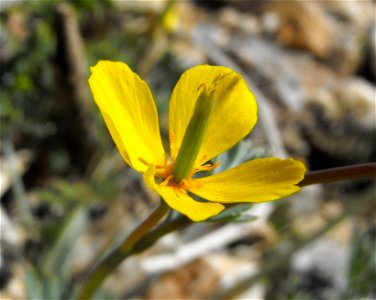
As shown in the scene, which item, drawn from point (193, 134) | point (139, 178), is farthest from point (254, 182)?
point (139, 178)

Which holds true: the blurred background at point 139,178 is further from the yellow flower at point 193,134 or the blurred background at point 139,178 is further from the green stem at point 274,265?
the yellow flower at point 193,134

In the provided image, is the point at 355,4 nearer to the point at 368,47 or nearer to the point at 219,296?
the point at 368,47

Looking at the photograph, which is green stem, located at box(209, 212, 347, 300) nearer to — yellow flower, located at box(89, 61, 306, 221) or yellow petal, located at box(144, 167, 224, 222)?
yellow flower, located at box(89, 61, 306, 221)

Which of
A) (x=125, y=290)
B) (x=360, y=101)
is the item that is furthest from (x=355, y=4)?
(x=125, y=290)

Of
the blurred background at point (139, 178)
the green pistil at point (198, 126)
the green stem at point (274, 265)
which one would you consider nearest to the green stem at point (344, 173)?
the green pistil at point (198, 126)

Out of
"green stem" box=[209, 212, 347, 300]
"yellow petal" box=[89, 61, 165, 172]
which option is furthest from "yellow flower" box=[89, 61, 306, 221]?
"green stem" box=[209, 212, 347, 300]

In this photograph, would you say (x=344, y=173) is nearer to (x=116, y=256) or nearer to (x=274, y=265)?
(x=116, y=256)
